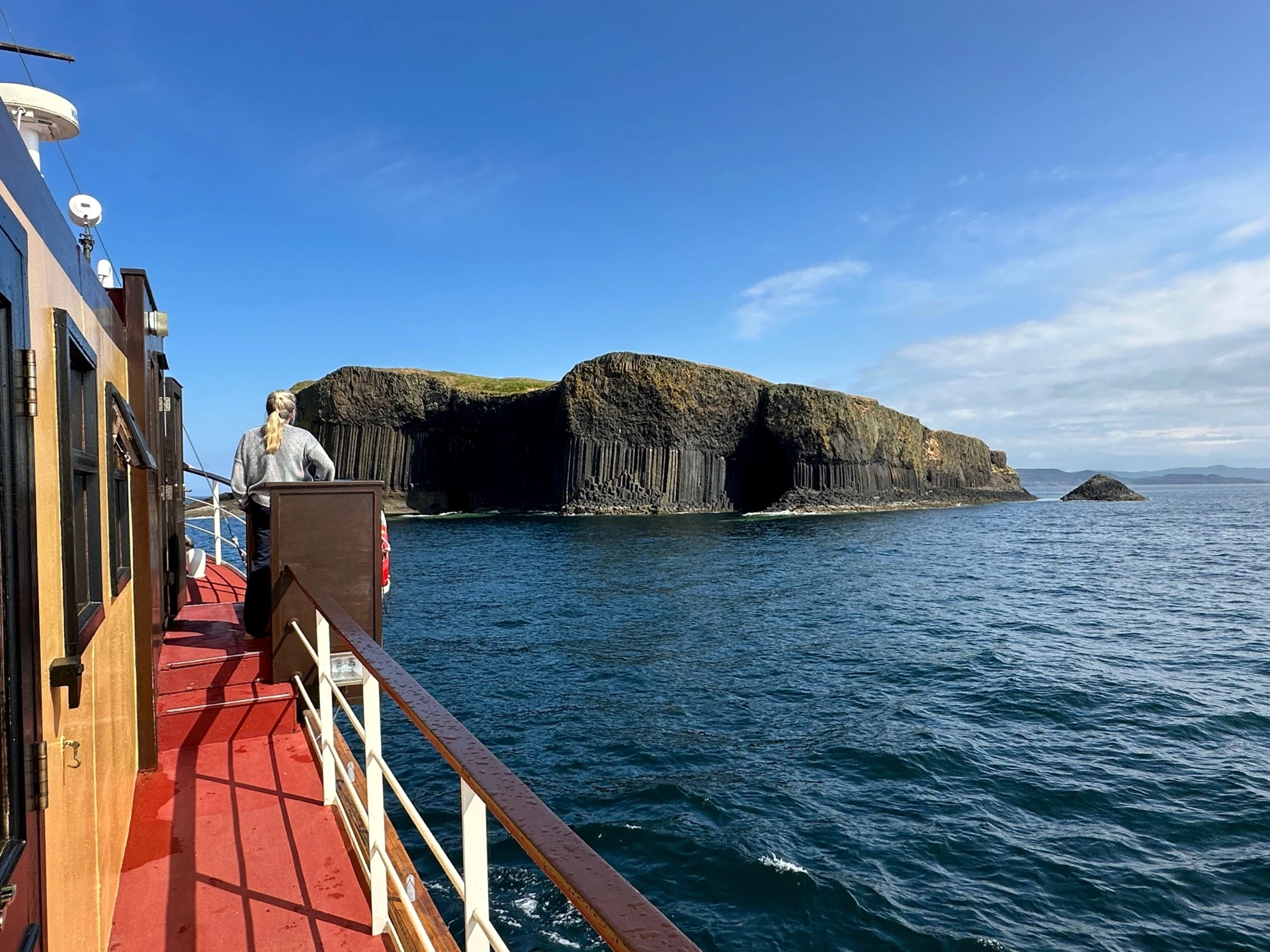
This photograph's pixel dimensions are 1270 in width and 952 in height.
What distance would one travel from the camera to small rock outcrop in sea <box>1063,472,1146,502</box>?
91875 mm

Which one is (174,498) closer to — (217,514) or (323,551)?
(323,551)

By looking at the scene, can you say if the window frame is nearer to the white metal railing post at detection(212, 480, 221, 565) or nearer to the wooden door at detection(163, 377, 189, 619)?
the wooden door at detection(163, 377, 189, 619)

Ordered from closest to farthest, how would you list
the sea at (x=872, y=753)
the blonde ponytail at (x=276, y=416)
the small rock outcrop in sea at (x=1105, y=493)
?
the blonde ponytail at (x=276, y=416) < the sea at (x=872, y=753) < the small rock outcrop in sea at (x=1105, y=493)

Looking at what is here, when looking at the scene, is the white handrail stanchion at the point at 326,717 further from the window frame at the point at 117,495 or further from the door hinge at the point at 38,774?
the door hinge at the point at 38,774

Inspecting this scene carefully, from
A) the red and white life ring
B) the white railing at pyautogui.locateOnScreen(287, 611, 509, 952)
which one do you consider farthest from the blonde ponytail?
the white railing at pyautogui.locateOnScreen(287, 611, 509, 952)

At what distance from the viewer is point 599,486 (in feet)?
188

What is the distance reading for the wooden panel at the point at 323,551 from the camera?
4957 mm

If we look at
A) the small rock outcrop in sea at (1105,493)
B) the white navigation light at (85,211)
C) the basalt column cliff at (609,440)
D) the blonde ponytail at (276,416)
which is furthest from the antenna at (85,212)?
the small rock outcrop in sea at (1105,493)

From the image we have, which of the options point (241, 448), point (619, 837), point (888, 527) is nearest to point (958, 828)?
point (619, 837)

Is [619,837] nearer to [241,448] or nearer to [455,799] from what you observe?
[455,799]

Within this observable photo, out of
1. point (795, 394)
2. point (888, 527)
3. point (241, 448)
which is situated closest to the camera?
point (241, 448)

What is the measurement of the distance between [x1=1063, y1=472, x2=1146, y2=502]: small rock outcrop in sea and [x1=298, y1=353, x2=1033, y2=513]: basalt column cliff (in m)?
42.2

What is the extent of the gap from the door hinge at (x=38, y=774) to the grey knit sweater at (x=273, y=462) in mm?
3592

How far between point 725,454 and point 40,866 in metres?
61.8
